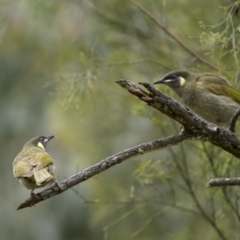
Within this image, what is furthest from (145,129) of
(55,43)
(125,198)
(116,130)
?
(55,43)

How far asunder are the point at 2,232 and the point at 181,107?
145 inches

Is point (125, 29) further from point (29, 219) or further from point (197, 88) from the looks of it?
point (29, 219)

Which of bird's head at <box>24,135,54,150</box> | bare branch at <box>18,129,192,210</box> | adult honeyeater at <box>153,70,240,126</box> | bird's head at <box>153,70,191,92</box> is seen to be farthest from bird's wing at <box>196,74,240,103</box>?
bare branch at <box>18,129,192,210</box>

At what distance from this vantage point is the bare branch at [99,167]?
2602 mm

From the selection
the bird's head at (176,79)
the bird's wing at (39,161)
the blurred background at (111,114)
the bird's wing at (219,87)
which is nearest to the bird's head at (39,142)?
the blurred background at (111,114)

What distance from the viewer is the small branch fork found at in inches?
100.0

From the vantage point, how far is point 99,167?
8.78ft

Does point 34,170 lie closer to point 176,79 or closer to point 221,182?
point 221,182

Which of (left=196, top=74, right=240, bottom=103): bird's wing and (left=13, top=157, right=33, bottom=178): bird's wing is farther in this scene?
(left=196, top=74, right=240, bottom=103): bird's wing

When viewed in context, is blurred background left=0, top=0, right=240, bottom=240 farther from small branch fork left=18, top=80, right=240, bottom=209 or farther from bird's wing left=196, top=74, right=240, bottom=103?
small branch fork left=18, top=80, right=240, bottom=209

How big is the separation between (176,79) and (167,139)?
3.70 feet

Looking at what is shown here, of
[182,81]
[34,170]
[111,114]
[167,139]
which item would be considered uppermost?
[111,114]

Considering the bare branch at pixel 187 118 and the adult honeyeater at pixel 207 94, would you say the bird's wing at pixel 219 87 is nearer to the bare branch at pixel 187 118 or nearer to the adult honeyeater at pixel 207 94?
the adult honeyeater at pixel 207 94

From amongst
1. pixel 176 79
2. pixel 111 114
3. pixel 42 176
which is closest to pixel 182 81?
pixel 176 79
